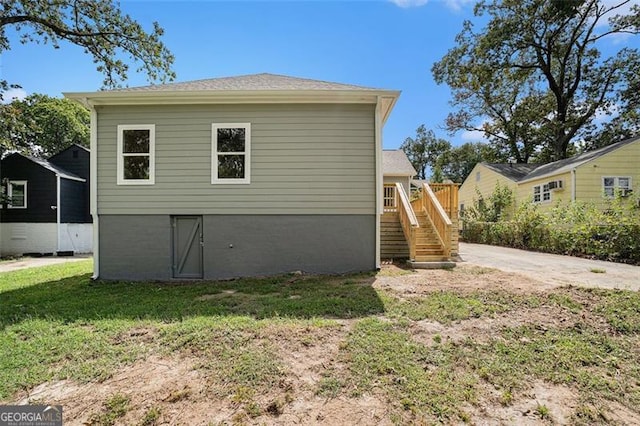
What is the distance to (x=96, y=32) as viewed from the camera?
40.4 feet

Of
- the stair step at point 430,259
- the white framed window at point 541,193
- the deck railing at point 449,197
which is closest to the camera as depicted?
the stair step at point 430,259

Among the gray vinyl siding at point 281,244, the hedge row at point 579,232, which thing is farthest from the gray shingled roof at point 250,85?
the hedge row at point 579,232

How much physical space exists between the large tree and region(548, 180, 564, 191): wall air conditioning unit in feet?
30.0

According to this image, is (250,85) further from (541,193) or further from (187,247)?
(541,193)

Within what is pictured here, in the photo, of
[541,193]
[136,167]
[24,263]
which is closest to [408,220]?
[136,167]

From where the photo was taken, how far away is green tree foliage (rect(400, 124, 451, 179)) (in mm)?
46438

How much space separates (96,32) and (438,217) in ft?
48.2

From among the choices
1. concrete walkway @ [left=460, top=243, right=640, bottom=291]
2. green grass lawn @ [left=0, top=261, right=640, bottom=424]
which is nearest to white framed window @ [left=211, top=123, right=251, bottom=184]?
green grass lawn @ [left=0, top=261, right=640, bottom=424]

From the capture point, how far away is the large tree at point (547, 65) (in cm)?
1848

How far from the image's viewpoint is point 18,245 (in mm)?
14375

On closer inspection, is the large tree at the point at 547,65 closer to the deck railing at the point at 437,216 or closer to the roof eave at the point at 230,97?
the deck railing at the point at 437,216

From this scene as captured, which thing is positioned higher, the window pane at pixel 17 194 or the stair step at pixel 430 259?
the window pane at pixel 17 194

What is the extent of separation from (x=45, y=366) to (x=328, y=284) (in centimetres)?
413

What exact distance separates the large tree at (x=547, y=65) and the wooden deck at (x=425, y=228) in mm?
15720
